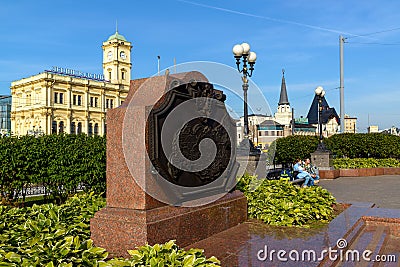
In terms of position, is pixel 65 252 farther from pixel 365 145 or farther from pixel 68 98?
pixel 68 98

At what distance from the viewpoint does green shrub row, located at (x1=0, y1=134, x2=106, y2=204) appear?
930 centimetres

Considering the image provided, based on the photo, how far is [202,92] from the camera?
5.26 metres

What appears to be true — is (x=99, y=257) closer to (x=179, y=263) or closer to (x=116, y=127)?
(x=179, y=263)

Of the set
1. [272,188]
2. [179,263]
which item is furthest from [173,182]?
[272,188]

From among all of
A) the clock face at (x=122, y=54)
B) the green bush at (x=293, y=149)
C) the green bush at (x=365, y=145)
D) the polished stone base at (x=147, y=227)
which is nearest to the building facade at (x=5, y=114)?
the clock face at (x=122, y=54)

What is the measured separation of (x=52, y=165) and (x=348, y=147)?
17.1 meters

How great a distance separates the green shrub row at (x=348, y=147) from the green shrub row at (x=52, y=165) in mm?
12662

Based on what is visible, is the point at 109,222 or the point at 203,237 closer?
the point at 109,222

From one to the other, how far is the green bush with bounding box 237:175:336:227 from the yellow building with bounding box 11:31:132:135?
63.3m

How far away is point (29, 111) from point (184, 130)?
75.2 meters

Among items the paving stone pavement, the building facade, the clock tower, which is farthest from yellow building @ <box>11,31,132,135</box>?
the paving stone pavement

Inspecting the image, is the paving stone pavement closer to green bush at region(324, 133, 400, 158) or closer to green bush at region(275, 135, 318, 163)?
green bush at region(275, 135, 318, 163)

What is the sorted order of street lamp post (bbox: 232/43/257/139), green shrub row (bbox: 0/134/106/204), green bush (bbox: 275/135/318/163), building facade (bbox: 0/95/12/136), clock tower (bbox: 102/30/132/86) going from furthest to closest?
building facade (bbox: 0/95/12/136) < clock tower (bbox: 102/30/132/86) < green bush (bbox: 275/135/318/163) < street lamp post (bbox: 232/43/257/139) < green shrub row (bbox: 0/134/106/204)

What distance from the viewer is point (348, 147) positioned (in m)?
21.0
